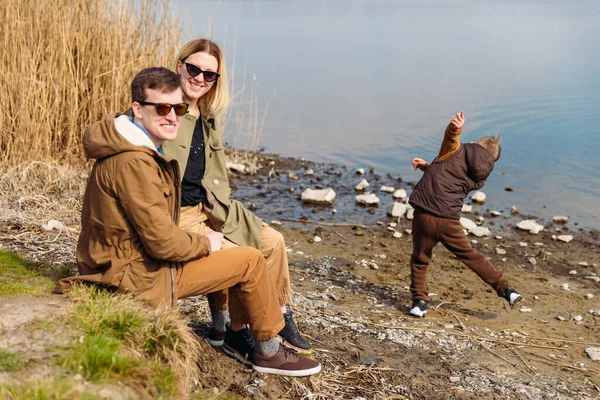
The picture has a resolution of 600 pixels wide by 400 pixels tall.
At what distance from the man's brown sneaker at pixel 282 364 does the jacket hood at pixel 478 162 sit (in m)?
2.59

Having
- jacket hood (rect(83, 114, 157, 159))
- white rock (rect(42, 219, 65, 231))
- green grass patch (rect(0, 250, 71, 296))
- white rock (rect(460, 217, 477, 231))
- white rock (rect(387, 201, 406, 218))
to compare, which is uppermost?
jacket hood (rect(83, 114, 157, 159))

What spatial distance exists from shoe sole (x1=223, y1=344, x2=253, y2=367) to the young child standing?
2088 millimetres

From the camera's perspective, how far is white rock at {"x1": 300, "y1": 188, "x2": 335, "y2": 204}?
9664mm

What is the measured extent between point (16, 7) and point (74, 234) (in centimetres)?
280

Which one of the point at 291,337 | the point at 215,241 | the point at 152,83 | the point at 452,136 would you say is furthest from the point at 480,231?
the point at 152,83

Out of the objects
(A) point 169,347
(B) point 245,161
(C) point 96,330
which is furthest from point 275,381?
(B) point 245,161

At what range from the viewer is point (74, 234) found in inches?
252

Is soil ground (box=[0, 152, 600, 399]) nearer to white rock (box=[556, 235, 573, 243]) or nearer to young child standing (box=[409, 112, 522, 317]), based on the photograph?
white rock (box=[556, 235, 573, 243])

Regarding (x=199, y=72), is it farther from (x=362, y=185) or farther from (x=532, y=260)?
(x=362, y=185)

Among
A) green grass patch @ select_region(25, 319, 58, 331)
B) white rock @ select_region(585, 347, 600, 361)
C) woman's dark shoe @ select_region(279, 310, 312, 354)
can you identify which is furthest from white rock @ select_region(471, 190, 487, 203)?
green grass patch @ select_region(25, 319, 58, 331)

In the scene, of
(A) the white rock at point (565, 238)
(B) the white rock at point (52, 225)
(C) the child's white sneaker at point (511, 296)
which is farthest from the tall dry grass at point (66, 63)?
(A) the white rock at point (565, 238)

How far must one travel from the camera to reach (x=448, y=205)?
5.93 meters

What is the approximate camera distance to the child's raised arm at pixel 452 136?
18.9 ft

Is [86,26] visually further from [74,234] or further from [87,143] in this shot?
[87,143]
